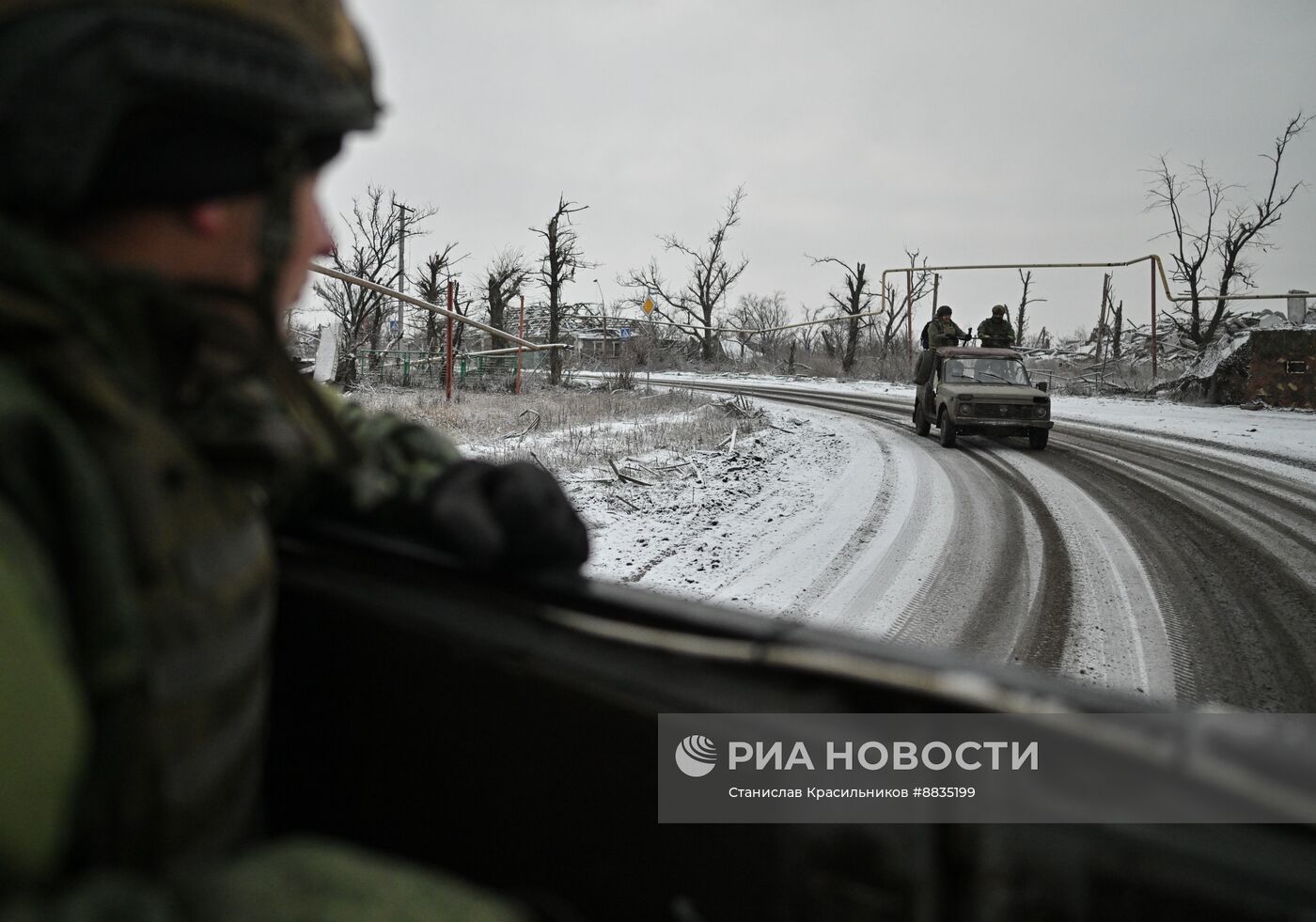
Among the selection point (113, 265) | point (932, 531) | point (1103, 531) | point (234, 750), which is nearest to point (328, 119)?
point (113, 265)

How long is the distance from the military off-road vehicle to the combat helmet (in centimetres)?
1134

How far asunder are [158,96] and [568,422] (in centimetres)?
1260

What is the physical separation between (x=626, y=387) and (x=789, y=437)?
967 cm

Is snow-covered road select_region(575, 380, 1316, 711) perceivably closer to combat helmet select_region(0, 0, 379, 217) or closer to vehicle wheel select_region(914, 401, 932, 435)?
vehicle wheel select_region(914, 401, 932, 435)

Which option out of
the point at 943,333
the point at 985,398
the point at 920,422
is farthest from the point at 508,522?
the point at 943,333

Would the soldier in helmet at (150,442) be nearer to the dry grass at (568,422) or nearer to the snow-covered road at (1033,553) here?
the snow-covered road at (1033,553)

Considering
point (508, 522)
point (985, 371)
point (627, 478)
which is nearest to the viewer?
point (508, 522)

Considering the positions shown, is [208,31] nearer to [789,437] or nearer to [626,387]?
[789,437]

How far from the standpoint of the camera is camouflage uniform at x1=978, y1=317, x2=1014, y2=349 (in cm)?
1656

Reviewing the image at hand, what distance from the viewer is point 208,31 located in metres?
0.89

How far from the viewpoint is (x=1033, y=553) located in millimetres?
6262

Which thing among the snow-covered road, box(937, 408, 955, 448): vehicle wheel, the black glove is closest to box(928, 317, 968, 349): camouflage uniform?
box(937, 408, 955, 448): vehicle wheel

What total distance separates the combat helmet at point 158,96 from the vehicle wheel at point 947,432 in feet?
37.3

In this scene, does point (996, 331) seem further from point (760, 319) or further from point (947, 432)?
point (760, 319)
